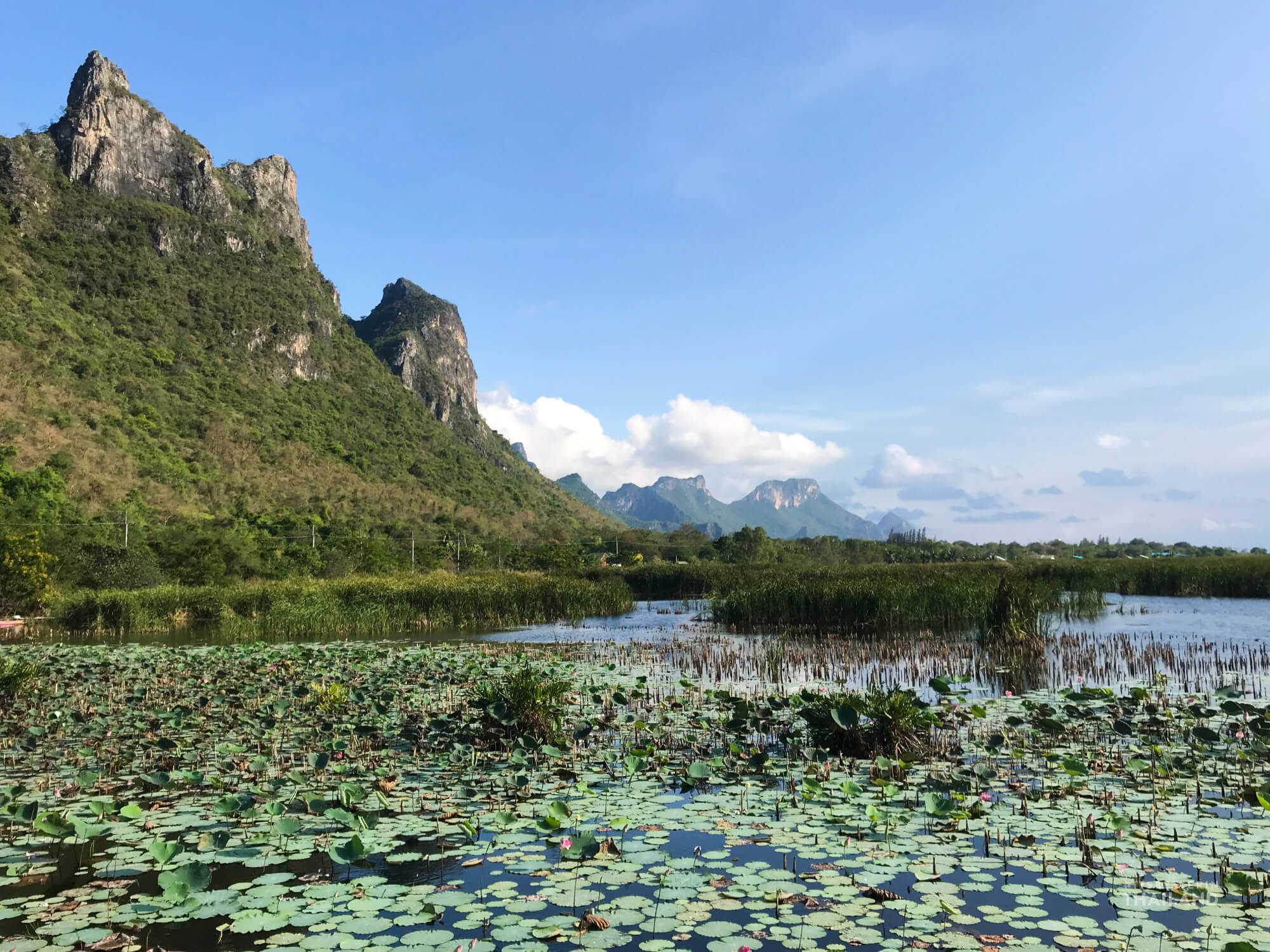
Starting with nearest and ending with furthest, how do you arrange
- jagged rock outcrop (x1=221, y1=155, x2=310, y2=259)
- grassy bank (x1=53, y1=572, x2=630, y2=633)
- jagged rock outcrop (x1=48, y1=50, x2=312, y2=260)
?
grassy bank (x1=53, y1=572, x2=630, y2=633)
jagged rock outcrop (x1=48, y1=50, x2=312, y2=260)
jagged rock outcrop (x1=221, y1=155, x2=310, y2=259)

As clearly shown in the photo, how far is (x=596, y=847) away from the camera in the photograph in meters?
4.84

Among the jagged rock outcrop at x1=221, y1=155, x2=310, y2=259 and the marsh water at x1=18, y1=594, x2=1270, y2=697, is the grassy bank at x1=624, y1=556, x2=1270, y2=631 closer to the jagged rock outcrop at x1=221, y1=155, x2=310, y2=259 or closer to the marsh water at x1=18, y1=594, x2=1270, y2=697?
the marsh water at x1=18, y1=594, x2=1270, y2=697

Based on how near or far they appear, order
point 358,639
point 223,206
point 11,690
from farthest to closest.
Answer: point 223,206
point 358,639
point 11,690

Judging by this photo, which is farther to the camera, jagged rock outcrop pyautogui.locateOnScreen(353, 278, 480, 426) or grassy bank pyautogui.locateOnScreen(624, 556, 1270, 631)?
jagged rock outcrop pyautogui.locateOnScreen(353, 278, 480, 426)

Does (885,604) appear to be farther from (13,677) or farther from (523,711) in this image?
(13,677)

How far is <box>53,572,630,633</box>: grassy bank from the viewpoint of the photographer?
74.3 ft

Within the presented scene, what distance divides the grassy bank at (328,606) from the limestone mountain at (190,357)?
74.3ft

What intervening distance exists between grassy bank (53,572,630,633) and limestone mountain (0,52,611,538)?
22657mm

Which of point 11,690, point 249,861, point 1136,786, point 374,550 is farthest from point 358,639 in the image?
point 374,550

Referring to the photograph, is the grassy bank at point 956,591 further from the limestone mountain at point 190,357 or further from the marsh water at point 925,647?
the limestone mountain at point 190,357

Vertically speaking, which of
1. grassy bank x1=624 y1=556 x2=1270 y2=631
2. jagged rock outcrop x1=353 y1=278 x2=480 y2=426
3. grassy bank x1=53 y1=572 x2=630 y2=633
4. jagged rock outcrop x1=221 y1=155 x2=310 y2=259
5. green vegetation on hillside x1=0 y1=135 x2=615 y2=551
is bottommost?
grassy bank x1=53 y1=572 x2=630 y2=633

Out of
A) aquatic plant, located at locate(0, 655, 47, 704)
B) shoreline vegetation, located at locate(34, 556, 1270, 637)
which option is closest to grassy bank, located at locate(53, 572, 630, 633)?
shoreline vegetation, located at locate(34, 556, 1270, 637)

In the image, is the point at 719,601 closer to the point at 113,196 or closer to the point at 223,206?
the point at 113,196

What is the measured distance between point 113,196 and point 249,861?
108m
